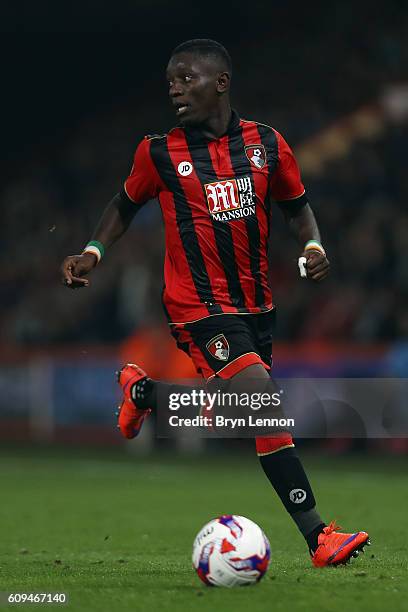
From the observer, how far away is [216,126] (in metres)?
5.96

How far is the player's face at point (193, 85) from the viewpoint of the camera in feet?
19.1

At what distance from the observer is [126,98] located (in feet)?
74.1

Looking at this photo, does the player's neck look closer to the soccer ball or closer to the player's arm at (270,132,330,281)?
the player's arm at (270,132,330,281)

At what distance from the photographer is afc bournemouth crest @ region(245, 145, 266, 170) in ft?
19.5

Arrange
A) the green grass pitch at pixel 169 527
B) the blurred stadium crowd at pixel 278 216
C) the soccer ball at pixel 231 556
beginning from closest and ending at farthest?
1. the green grass pitch at pixel 169 527
2. the soccer ball at pixel 231 556
3. the blurred stadium crowd at pixel 278 216

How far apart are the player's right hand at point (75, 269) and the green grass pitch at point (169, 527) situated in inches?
49.4

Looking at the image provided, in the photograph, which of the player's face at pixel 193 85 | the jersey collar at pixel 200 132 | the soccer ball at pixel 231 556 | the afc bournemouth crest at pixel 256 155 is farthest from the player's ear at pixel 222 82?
the soccer ball at pixel 231 556

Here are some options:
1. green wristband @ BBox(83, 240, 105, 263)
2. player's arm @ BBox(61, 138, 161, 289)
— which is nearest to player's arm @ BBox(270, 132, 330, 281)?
player's arm @ BBox(61, 138, 161, 289)

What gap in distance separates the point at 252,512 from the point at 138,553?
2.21m

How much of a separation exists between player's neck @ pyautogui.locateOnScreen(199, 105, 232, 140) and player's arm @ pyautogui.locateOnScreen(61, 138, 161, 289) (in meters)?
0.28

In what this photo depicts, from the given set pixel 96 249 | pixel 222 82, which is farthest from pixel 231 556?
pixel 222 82

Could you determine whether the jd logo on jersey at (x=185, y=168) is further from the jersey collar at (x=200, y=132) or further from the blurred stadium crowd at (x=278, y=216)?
the blurred stadium crowd at (x=278, y=216)

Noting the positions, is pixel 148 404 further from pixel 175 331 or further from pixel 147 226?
pixel 147 226

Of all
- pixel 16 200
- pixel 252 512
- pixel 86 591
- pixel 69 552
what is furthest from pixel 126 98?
pixel 86 591
